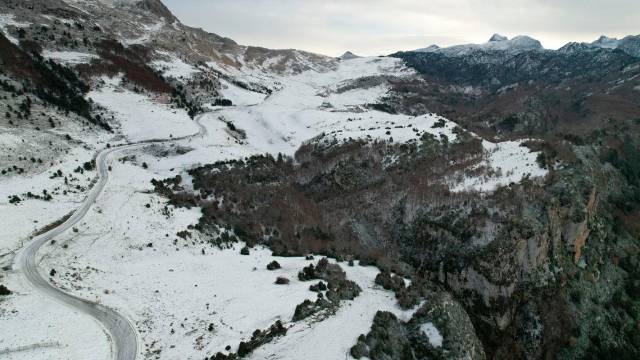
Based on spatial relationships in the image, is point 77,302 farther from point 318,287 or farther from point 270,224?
point 270,224

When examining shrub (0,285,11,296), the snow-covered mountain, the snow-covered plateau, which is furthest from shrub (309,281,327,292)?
shrub (0,285,11,296)

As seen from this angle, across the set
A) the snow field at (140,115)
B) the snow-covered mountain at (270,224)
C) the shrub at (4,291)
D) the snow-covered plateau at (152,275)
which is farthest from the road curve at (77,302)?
the snow field at (140,115)

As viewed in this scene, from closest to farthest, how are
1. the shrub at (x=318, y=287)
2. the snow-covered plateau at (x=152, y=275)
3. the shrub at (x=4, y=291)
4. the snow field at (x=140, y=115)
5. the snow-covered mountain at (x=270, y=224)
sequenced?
the snow-covered plateau at (x=152, y=275)
the shrub at (x=4, y=291)
the snow-covered mountain at (x=270, y=224)
the shrub at (x=318, y=287)
the snow field at (x=140, y=115)

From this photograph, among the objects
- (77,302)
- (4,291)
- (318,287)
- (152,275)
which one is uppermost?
(4,291)

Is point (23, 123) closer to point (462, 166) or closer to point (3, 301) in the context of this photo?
point (3, 301)

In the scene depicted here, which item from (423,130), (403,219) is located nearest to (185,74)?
(423,130)

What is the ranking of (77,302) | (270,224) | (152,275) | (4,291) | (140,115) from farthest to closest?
(140,115)
(270,224)
(152,275)
(77,302)
(4,291)

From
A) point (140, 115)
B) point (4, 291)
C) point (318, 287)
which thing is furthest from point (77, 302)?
point (140, 115)

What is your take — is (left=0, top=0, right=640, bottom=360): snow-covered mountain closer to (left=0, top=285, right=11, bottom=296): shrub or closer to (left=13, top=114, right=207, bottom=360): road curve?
(left=0, top=285, right=11, bottom=296): shrub

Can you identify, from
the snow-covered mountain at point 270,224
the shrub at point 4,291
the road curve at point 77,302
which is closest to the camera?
the road curve at point 77,302

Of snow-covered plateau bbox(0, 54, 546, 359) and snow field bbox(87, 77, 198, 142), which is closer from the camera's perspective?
snow-covered plateau bbox(0, 54, 546, 359)

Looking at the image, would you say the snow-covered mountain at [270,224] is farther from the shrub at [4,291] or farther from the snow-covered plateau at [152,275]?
the snow-covered plateau at [152,275]
